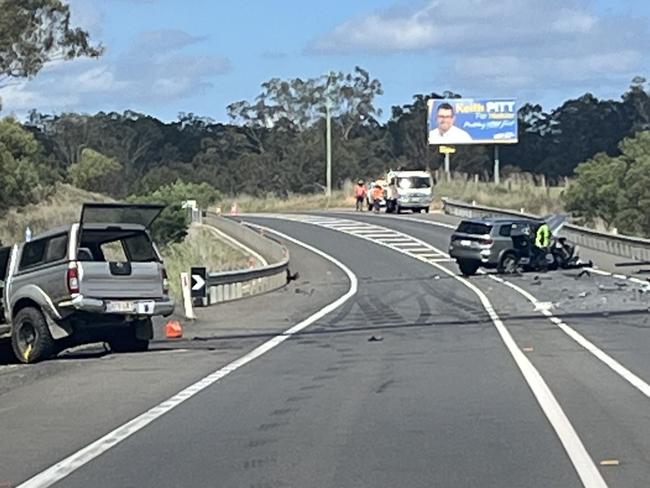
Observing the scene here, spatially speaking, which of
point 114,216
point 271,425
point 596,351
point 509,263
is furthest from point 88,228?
point 509,263

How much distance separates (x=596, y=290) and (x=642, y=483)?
77.6ft

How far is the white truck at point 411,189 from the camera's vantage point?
71.5 metres

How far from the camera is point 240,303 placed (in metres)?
31.8

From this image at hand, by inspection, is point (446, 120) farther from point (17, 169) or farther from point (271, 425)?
point (271, 425)

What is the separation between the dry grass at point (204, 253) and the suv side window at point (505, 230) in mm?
9833

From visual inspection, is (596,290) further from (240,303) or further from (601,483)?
(601,483)

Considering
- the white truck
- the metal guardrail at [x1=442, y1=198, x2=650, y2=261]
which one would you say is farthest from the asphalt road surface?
the white truck

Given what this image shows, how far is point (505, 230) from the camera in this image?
40250 mm

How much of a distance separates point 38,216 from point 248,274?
31.1m

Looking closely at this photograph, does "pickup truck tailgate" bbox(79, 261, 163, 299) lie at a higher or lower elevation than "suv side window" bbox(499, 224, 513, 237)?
higher

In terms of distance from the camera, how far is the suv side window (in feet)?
132

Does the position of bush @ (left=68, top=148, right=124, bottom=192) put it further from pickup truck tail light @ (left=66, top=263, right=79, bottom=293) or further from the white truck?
pickup truck tail light @ (left=66, top=263, right=79, bottom=293)

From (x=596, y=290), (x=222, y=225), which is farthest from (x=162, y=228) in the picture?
(x=596, y=290)

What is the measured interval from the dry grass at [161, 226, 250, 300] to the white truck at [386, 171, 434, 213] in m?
19.0
